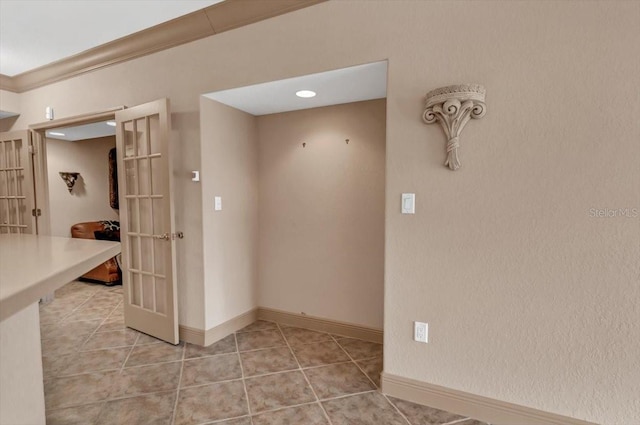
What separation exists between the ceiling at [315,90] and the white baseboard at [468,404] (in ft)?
6.59

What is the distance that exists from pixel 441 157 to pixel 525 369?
126cm

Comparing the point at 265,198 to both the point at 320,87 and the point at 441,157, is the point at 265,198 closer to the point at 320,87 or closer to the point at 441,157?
the point at 320,87

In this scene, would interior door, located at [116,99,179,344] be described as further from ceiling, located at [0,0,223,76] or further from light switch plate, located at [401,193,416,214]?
light switch plate, located at [401,193,416,214]

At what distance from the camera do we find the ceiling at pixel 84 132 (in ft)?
14.2

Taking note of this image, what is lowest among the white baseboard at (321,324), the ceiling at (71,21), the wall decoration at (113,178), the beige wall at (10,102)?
the white baseboard at (321,324)

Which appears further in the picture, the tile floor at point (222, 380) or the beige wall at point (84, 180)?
the beige wall at point (84, 180)

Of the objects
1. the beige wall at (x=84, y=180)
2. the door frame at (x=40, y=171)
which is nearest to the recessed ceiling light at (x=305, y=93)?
the door frame at (x=40, y=171)

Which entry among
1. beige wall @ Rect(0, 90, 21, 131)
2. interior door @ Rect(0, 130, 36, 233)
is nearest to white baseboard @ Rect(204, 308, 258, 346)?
interior door @ Rect(0, 130, 36, 233)

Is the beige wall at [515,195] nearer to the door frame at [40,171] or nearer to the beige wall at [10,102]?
the door frame at [40,171]

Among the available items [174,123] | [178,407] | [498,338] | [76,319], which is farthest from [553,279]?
[76,319]

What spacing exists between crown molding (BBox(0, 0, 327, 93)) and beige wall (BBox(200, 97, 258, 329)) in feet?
1.91

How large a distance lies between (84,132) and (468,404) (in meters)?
5.75

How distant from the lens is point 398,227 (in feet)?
6.54

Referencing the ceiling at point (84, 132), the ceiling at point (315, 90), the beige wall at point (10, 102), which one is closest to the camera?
the ceiling at point (315, 90)
